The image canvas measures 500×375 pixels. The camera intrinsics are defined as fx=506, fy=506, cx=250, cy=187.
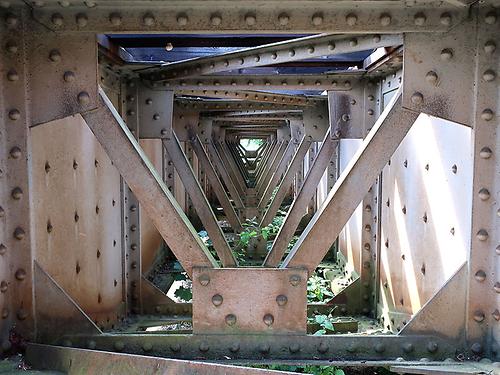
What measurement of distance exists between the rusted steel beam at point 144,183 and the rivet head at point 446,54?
152cm

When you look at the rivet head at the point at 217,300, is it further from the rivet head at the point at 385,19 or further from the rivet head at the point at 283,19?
the rivet head at the point at 385,19

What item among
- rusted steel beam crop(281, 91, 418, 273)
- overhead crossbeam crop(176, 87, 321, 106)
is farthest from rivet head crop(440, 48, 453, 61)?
overhead crossbeam crop(176, 87, 321, 106)

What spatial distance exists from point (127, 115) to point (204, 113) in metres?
4.82

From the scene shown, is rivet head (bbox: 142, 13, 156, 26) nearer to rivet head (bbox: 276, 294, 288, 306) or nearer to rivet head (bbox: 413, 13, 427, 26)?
rivet head (bbox: 413, 13, 427, 26)

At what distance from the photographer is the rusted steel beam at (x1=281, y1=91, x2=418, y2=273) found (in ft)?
8.49

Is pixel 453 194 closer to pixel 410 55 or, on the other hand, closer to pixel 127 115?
pixel 410 55

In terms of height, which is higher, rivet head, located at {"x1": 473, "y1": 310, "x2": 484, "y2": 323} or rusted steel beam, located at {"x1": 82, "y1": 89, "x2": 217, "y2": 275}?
rusted steel beam, located at {"x1": 82, "y1": 89, "x2": 217, "y2": 275}

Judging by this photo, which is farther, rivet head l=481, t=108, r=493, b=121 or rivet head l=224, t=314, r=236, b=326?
rivet head l=224, t=314, r=236, b=326

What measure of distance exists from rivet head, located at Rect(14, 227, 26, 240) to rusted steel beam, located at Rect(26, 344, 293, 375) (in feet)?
1.73

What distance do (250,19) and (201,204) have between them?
10.6ft

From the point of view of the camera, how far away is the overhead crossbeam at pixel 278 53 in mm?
3438

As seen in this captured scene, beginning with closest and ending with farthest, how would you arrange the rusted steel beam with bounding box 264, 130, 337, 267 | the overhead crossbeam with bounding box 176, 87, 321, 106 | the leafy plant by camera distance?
1. the rusted steel beam with bounding box 264, 130, 337, 267
2. the overhead crossbeam with bounding box 176, 87, 321, 106
3. the leafy plant

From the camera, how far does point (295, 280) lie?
263 cm

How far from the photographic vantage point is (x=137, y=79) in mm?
5293
